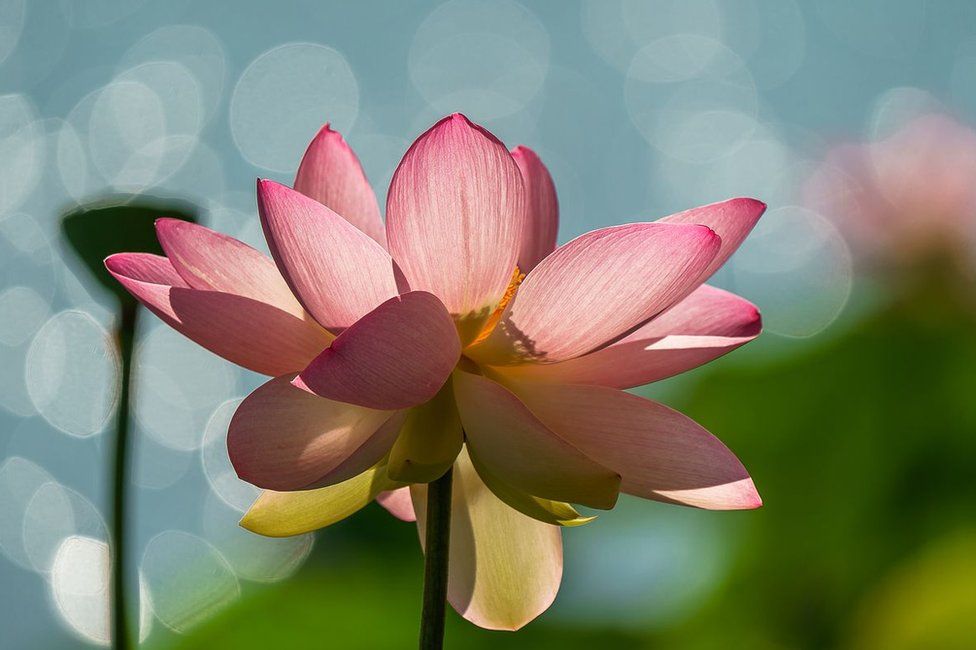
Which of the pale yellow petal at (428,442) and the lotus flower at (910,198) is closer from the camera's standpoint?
the pale yellow petal at (428,442)

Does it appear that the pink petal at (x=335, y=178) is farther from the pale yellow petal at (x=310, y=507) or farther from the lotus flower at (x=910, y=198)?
the lotus flower at (x=910, y=198)

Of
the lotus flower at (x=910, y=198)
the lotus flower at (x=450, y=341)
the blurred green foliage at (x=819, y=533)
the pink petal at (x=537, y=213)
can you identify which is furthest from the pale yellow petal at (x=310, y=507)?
the lotus flower at (x=910, y=198)

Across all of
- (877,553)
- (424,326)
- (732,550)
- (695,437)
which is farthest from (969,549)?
(424,326)

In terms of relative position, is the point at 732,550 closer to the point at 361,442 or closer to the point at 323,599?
the point at 323,599

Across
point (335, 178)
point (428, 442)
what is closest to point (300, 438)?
point (428, 442)

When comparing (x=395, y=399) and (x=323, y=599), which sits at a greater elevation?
(x=395, y=399)

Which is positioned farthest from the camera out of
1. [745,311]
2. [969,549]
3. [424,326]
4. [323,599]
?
[323,599]

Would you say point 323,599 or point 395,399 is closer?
point 395,399
